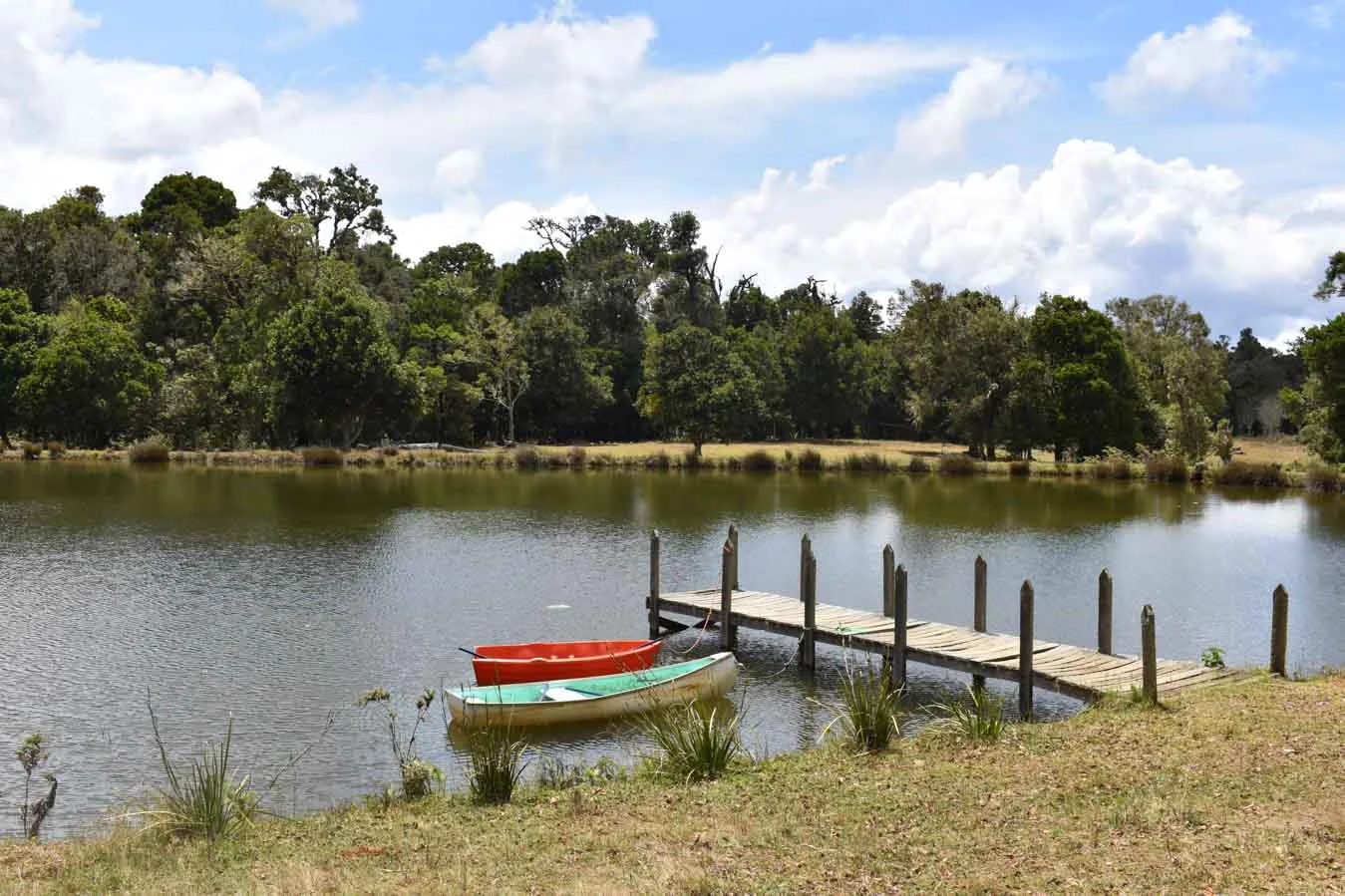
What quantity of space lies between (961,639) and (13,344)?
75239 millimetres

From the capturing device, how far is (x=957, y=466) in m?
71.2

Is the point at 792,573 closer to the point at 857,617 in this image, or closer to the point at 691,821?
the point at 857,617

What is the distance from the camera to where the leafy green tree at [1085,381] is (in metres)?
71.7

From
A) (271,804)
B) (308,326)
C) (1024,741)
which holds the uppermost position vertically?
(308,326)

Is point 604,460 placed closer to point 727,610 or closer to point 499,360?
point 499,360

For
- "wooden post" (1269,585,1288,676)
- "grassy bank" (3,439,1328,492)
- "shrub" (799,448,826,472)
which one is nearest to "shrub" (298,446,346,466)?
"grassy bank" (3,439,1328,492)

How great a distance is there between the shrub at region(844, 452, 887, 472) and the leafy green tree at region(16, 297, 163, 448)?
45.6 meters

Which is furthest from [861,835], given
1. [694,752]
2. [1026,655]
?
[1026,655]

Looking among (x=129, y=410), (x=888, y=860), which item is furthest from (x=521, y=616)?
(x=129, y=410)

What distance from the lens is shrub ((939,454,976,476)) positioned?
70.9 meters

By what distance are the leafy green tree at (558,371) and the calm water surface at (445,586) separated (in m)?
29.1

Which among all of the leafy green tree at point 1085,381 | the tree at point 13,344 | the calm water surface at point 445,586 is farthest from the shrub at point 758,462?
the tree at point 13,344

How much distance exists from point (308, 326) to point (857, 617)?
185 ft

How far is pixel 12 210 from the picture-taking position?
89.6m
